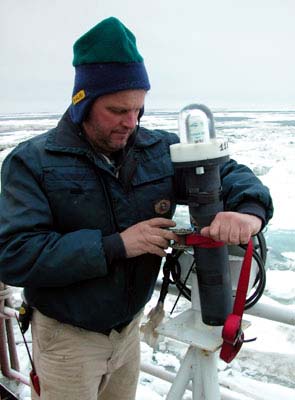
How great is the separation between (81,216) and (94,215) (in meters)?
0.04

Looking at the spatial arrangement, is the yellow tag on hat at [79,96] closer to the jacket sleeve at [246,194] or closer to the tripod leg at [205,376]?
the jacket sleeve at [246,194]

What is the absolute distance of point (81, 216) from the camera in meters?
1.26

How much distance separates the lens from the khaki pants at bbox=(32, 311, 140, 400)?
135 cm

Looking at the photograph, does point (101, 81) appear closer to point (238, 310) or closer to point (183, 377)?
point (238, 310)

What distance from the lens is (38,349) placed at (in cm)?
142

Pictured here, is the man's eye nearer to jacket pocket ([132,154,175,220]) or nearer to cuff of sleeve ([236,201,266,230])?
A: jacket pocket ([132,154,175,220])

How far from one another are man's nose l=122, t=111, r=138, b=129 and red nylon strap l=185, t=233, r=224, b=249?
0.38 meters

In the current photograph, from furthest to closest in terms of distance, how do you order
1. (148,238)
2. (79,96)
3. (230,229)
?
(79,96) < (148,238) < (230,229)

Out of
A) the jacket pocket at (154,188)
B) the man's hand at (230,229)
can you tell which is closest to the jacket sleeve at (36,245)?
the jacket pocket at (154,188)

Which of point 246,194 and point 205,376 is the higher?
point 246,194

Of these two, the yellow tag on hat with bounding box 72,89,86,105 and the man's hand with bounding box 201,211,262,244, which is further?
the yellow tag on hat with bounding box 72,89,86,105

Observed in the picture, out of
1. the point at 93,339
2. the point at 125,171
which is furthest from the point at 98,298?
the point at 125,171

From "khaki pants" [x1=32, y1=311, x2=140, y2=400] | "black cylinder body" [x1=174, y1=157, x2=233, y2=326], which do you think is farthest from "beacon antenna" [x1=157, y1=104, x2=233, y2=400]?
"khaki pants" [x1=32, y1=311, x2=140, y2=400]

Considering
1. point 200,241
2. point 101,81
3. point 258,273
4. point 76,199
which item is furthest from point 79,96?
point 258,273
